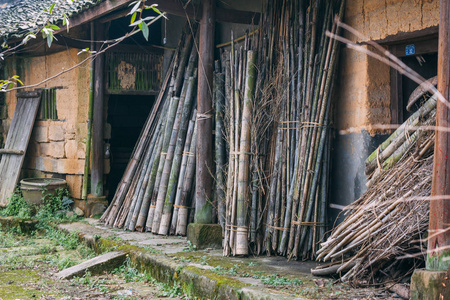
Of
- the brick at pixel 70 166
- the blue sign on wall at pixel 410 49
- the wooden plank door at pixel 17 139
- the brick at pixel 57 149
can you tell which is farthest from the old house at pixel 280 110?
the wooden plank door at pixel 17 139

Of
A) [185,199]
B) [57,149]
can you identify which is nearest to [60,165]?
[57,149]

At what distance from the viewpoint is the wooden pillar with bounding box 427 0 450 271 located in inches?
125

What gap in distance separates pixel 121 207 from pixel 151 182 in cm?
80

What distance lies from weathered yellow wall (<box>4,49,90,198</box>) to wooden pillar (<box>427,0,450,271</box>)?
6621 millimetres

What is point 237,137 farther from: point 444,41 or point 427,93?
point 444,41

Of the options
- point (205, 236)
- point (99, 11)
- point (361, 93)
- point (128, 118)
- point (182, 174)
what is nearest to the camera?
point (361, 93)

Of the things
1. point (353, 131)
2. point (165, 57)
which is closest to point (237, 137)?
point (353, 131)

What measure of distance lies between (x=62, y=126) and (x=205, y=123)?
4127 mm

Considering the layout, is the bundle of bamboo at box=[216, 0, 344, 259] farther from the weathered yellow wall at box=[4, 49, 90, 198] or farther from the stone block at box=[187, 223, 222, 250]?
the weathered yellow wall at box=[4, 49, 90, 198]

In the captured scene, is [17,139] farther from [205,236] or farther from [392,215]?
[392,215]

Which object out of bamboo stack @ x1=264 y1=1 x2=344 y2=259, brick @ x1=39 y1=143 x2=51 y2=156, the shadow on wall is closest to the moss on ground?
bamboo stack @ x1=264 y1=1 x2=344 y2=259

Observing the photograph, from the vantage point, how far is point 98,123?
8516 mm

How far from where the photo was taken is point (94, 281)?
559 centimetres

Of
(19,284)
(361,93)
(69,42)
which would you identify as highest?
(69,42)
